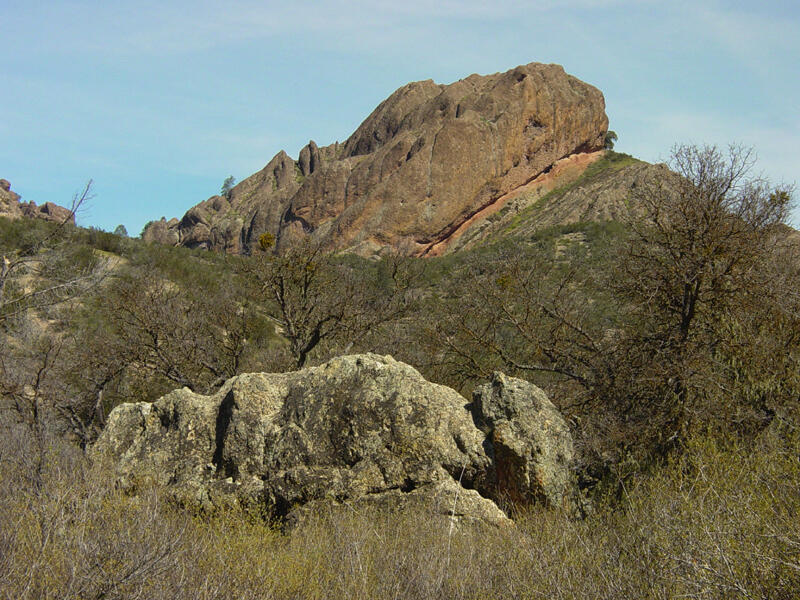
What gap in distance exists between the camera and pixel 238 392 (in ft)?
21.2

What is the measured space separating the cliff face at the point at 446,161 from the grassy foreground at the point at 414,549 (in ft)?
137

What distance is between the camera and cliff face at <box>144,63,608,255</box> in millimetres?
49562

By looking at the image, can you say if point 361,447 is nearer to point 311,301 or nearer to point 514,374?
point 514,374

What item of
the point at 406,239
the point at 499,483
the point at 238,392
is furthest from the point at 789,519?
the point at 406,239

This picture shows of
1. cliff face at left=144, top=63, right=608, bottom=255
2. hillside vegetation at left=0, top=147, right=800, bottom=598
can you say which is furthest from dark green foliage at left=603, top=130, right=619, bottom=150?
hillside vegetation at left=0, top=147, right=800, bottom=598

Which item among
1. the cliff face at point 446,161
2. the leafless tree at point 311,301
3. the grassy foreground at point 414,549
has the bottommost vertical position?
the grassy foreground at point 414,549

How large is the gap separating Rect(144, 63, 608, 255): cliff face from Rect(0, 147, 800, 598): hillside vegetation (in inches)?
1253

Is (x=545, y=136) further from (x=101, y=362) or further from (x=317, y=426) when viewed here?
(x=317, y=426)

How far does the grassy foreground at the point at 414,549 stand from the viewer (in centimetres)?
348

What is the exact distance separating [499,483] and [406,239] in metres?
43.2

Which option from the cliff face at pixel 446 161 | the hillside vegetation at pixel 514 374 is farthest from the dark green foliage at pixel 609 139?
the hillside vegetation at pixel 514 374

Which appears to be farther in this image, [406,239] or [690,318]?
[406,239]

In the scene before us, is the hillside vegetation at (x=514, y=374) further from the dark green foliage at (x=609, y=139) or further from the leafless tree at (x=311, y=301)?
the dark green foliage at (x=609, y=139)

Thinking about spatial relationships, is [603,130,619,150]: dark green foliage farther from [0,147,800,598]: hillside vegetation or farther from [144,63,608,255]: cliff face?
[0,147,800,598]: hillside vegetation
